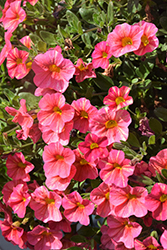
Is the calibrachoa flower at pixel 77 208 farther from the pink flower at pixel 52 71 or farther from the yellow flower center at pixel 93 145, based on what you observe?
the pink flower at pixel 52 71

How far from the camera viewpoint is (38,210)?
73 centimetres

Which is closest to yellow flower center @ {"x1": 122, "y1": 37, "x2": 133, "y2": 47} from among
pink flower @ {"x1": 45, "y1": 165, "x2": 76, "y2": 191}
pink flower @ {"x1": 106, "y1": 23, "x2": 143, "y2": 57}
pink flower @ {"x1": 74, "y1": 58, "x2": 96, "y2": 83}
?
pink flower @ {"x1": 106, "y1": 23, "x2": 143, "y2": 57}

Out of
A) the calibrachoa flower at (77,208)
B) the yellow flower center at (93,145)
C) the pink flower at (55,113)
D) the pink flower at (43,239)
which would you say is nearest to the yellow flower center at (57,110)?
the pink flower at (55,113)

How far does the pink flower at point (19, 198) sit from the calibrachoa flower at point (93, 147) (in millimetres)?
234

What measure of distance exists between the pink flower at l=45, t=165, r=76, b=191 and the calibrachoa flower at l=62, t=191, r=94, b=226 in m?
0.05

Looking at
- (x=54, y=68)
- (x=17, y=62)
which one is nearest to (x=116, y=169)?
(x=54, y=68)

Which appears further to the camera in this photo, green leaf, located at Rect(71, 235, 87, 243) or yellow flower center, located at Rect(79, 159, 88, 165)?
green leaf, located at Rect(71, 235, 87, 243)

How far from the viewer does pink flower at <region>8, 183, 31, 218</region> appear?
2.41ft

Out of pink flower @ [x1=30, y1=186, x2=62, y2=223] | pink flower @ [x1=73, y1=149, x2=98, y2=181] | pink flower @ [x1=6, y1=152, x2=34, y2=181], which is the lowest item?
pink flower @ [x1=30, y1=186, x2=62, y2=223]

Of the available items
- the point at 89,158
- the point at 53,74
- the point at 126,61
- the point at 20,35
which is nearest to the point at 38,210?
the point at 89,158

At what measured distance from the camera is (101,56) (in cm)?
68

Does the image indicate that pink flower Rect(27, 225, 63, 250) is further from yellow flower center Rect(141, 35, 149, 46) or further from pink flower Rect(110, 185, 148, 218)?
yellow flower center Rect(141, 35, 149, 46)

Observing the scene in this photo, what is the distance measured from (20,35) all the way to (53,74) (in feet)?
1.21

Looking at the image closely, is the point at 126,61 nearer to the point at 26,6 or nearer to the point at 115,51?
the point at 115,51
